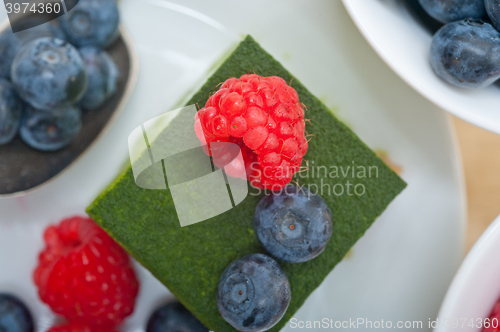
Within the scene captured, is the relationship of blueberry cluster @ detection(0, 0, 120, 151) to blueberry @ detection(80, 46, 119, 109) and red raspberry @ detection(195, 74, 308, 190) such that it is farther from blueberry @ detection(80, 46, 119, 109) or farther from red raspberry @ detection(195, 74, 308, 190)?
red raspberry @ detection(195, 74, 308, 190)

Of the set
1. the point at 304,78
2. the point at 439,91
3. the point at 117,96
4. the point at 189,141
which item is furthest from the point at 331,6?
the point at 117,96

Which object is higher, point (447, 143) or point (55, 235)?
point (447, 143)

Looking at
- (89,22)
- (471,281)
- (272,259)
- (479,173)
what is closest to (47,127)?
(89,22)

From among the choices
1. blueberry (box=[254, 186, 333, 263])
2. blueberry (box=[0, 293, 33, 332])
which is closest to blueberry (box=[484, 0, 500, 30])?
blueberry (box=[254, 186, 333, 263])

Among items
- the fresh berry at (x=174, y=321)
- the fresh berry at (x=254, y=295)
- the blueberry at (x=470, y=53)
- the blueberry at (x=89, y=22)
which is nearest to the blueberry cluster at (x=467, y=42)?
the blueberry at (x=470, y=53)

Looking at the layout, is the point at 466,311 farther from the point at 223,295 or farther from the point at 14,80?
the point at 14,80

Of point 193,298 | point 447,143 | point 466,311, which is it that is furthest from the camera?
point 447,143

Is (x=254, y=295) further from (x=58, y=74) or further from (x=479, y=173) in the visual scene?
(x=479, y=173)
